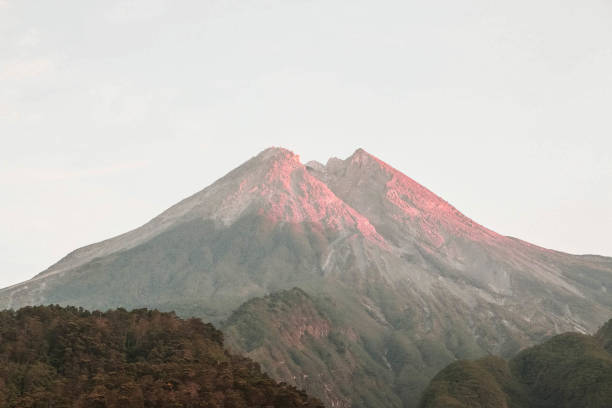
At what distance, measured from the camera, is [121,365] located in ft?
390

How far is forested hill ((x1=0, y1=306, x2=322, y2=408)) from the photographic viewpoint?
101 metres

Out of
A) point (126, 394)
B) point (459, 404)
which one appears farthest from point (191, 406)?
point (459, 404)

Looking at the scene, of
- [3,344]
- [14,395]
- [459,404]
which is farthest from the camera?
[459,404]

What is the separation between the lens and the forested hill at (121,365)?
101 meters

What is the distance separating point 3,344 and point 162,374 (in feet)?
104

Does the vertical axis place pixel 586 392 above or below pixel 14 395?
below

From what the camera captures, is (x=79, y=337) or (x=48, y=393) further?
(x=79, y=337)

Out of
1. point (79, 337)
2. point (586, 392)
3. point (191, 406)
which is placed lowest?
point (586, 392)

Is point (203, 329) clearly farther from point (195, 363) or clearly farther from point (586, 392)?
point (586, 392)

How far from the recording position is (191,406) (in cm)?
10094

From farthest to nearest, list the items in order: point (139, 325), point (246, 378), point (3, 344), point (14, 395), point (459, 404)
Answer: point (459, 404) → point (139, 325) → point (3, 344) → point (246, 378) → point (14, 395)

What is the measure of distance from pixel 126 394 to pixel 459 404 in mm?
111067

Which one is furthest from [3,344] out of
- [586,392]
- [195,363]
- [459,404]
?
[586,392]

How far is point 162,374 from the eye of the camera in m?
109
